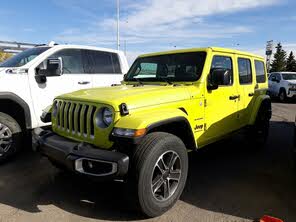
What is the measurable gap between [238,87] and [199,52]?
1.07 m

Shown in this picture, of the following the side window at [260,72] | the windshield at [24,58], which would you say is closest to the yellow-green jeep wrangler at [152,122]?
the side window at [260,72]

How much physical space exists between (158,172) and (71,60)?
3.52 m

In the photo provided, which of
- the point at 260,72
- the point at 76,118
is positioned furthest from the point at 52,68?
the point at 260,72

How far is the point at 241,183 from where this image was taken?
422 centimetres

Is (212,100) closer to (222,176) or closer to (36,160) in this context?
(222,176)

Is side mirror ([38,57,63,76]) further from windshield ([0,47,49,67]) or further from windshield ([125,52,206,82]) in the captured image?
windshield ([125,52,206,82])

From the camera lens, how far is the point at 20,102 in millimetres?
4867

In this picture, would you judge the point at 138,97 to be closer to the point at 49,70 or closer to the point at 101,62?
the point at 49,70

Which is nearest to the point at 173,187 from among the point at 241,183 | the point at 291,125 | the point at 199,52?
the point at 241,183

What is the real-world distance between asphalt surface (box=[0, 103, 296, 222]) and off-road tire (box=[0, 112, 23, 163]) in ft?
0.60

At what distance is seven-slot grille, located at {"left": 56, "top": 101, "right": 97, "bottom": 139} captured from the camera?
329 centimetres

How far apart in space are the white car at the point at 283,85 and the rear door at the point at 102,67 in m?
12.1

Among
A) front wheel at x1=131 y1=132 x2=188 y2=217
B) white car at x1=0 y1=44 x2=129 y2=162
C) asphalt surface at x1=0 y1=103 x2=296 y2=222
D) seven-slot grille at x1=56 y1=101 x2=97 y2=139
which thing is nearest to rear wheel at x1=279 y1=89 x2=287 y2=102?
asphalt surface at x1=0 y1=103 x2=296 y2=222

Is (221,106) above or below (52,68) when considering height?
below
